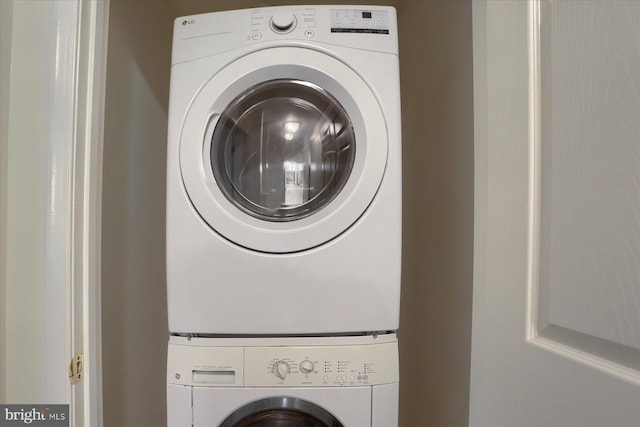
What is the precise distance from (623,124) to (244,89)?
821 mm

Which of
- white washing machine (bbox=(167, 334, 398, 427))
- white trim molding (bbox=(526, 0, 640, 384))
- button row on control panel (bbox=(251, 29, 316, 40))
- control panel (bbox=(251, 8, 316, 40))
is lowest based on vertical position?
white washing machine (bbox=(167, 334, 398, 427))


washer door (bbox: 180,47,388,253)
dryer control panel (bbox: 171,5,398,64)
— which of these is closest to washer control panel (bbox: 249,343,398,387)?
washer door (bbox: 180,47,388,253)

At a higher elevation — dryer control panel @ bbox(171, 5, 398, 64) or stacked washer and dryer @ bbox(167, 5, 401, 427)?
dryer control panel @ bbox(171, 5, 398, 64)

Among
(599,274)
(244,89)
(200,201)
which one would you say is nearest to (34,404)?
(200,201)

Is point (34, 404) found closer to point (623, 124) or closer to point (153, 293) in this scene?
point (153, 293)

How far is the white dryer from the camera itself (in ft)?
2.94

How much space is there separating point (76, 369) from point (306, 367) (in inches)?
21.0

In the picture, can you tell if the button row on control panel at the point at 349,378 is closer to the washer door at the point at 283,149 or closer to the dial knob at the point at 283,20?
the washer door at the point at 283,149

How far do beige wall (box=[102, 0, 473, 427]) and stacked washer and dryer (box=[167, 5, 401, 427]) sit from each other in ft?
1.08

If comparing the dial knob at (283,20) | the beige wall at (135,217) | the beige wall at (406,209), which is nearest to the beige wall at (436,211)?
the beige wall at (406,209)

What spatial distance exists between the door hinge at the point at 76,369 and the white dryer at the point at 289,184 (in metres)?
0.21

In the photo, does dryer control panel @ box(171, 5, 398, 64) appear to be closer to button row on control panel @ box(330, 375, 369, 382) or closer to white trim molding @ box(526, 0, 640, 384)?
white trim molding @ box(526, 0, 640, 384)

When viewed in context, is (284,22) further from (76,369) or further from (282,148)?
(76,369)

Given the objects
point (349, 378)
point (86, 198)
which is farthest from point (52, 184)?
point (349, 378)
